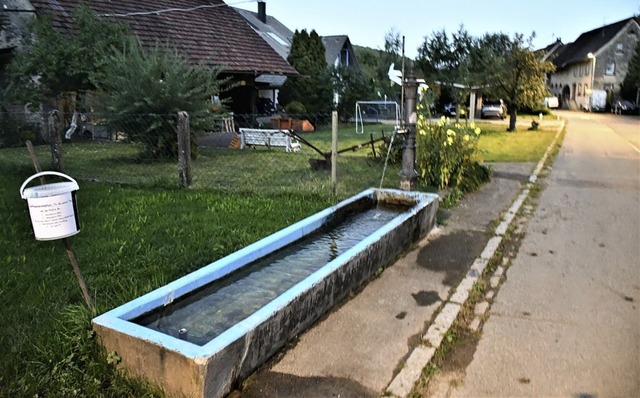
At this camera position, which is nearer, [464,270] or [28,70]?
[464,270]

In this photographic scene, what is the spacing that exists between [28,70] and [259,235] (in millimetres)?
12566

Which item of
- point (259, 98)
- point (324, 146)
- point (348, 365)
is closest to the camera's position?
point (348, 365)

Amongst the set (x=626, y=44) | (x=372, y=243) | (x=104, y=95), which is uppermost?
(x=626, y=44)

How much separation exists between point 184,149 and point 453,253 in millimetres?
4813

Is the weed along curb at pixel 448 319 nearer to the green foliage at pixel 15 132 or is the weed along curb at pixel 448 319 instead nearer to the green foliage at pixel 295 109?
the green foliage at pixel 15 132

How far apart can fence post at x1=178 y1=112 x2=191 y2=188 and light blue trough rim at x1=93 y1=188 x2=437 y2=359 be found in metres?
3.65

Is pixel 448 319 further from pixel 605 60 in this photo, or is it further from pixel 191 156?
pixel 605 60

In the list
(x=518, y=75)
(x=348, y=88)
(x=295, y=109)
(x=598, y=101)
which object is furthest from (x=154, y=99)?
(x=598, y=101)

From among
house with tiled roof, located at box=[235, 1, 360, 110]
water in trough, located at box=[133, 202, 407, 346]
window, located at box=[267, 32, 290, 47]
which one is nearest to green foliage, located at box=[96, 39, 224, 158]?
water in trough, located at box=[133, 202, 407, 346]

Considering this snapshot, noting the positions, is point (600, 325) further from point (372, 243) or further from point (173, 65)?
point (173, 65)

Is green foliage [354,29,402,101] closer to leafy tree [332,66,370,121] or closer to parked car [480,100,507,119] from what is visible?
leafy tree [332,66,370,121]

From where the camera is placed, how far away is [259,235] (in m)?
6.05

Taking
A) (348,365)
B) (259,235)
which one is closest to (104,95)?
(259,235)

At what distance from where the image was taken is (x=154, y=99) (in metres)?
12.2
